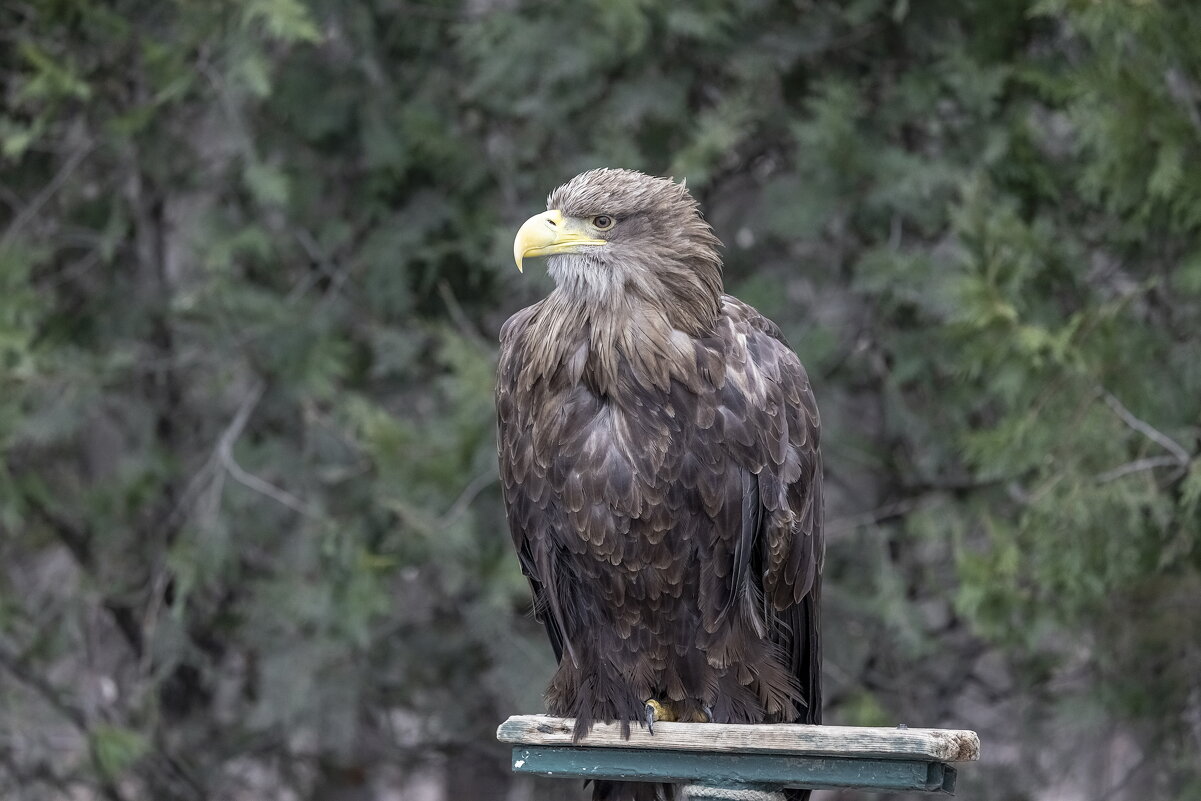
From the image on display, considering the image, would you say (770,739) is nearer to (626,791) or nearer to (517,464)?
(626,791)

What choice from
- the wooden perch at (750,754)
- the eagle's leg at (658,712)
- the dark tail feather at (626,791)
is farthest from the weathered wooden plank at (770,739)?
the dark tail feather at (626,791)

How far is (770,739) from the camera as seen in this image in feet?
9.21

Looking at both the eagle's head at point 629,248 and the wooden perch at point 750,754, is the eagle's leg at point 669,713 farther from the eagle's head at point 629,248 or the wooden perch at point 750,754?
the eagle's head at point 629,248

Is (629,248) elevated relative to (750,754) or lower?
elevated

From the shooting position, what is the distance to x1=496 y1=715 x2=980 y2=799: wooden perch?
8.83 feet

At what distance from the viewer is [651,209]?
3318 mm

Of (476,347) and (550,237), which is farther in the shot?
(476,347)

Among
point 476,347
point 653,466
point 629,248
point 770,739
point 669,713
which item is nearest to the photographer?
point 770,739

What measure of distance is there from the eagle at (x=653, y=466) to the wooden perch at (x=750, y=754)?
4.1 inches

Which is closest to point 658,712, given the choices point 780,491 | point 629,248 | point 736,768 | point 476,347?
point 736,768

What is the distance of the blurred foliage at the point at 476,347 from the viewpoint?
4.75m

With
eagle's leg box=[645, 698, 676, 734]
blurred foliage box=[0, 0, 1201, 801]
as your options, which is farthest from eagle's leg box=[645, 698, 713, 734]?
blurred foliage box=[0, 0, 1201, 801]

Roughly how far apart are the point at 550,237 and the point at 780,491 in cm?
79

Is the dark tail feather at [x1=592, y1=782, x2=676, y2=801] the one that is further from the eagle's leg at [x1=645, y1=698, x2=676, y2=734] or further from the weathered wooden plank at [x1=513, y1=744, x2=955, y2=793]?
the weathered wooden plank at [x1=513, y1=744, x2=955, y2=793]
